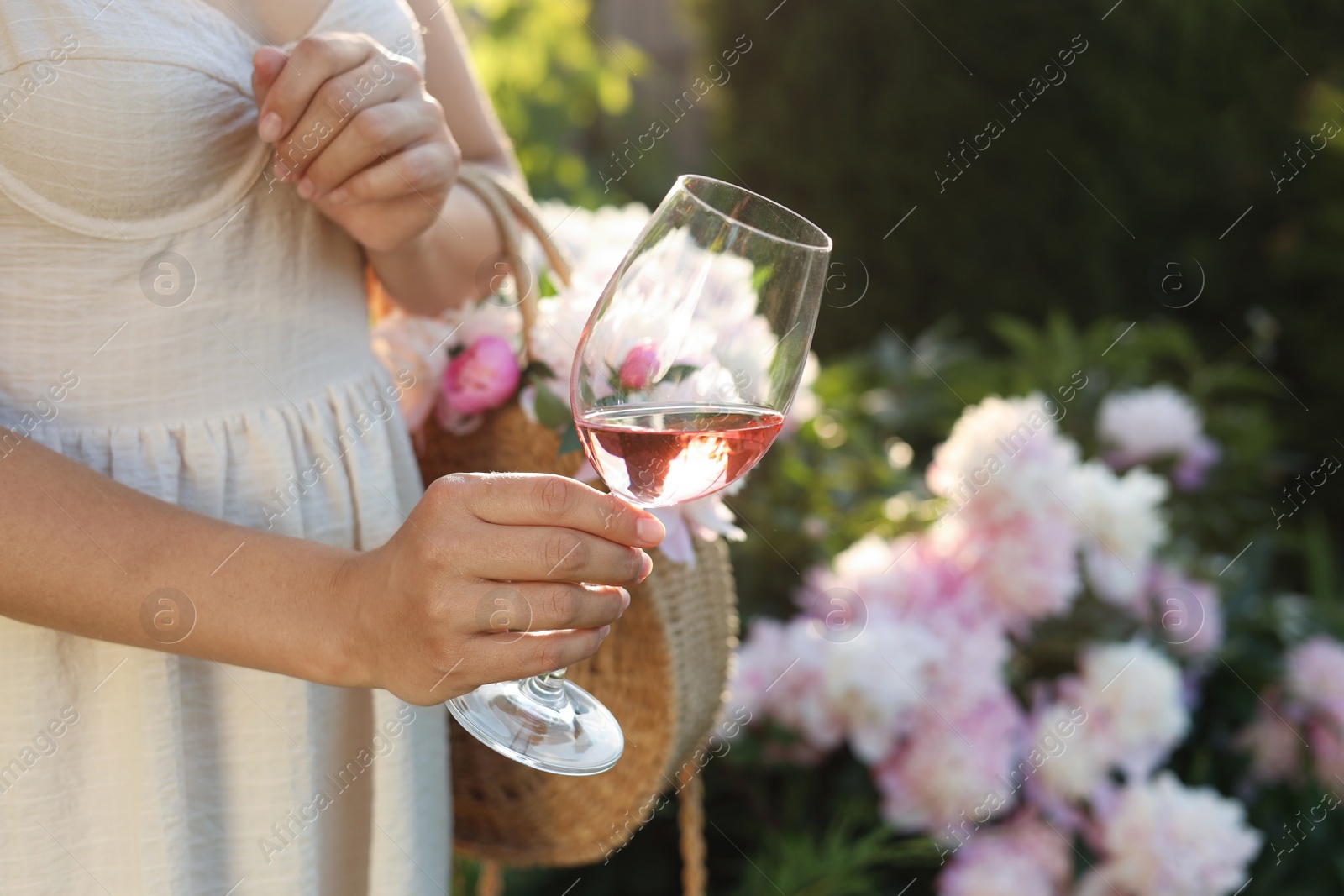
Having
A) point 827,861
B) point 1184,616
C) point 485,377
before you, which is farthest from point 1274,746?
point 485,377

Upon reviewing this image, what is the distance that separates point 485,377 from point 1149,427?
1.61m

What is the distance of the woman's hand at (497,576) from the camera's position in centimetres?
67

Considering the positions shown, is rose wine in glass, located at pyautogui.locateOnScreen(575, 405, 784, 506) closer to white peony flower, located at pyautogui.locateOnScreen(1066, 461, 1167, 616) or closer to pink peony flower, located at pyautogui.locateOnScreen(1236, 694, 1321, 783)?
white peony flower, located at pyautogui.locateOnScreen(1066, 461, 1167, 616)

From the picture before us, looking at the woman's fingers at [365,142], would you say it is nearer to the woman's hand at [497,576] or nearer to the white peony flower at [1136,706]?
the woman's hand at [497,576]

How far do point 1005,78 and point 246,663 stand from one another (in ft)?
14.7

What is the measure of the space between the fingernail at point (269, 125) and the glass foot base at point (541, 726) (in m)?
0.45

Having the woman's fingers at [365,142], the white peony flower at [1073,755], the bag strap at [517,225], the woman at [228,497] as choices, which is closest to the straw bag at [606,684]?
the bag strap at [517,225]

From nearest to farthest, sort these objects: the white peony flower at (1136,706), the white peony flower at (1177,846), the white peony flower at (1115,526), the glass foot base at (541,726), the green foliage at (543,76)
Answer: the glass foot base at (541,726)
the white peony flower at (1177,846)
the white peony flower at (1136,706)
the white peony flower at (1115,526)
the green foliage at (543,76)

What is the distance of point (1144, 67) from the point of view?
4488mm

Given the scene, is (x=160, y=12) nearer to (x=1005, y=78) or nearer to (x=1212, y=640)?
(x=1212, y=640)

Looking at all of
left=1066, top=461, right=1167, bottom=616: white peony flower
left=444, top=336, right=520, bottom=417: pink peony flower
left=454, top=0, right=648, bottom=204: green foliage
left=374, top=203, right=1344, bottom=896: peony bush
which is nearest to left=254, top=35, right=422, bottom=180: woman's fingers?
left=444, top=336, right=520, bottom=417: pink peony flower

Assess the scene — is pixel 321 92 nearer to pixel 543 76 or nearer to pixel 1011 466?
pixel 1011 466

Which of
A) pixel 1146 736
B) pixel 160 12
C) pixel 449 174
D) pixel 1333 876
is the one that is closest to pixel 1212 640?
pixel 1146 736

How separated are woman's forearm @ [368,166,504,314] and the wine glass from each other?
16.1 inches
